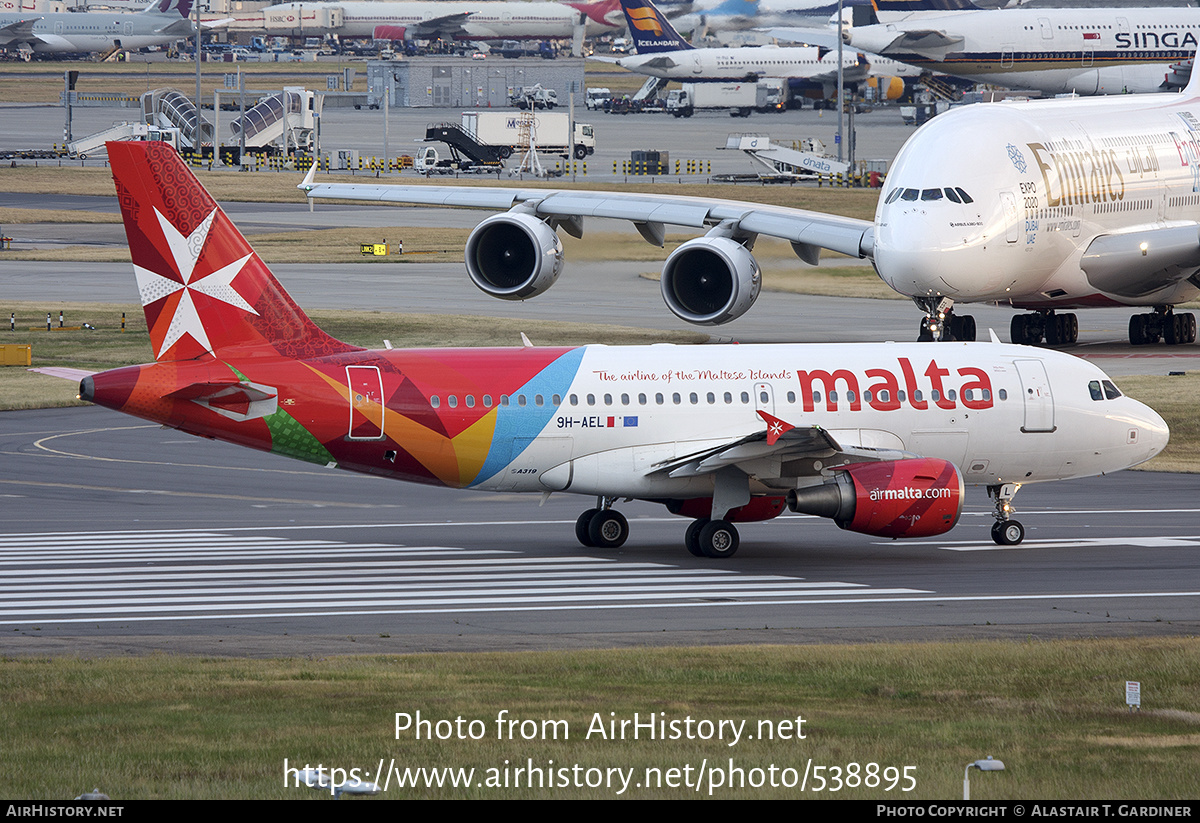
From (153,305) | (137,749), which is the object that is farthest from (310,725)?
(153,305)


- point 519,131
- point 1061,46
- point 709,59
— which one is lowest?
point 519,131

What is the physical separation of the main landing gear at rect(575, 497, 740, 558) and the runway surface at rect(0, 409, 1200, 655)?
0.30 meters

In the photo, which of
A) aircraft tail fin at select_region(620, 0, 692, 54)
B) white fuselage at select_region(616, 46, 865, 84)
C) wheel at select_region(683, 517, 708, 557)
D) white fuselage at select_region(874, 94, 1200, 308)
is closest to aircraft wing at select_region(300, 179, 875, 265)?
white fuselage at select_region(874, 94, 1200, 308)

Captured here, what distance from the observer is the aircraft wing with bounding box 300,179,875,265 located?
46688mm

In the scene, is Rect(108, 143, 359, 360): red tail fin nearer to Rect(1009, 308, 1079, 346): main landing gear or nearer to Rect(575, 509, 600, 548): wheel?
Rect(575, 509, 600, 548): wheel

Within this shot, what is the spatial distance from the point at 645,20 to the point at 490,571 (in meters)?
147

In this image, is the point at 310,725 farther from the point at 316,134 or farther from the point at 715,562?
the point at 316,134

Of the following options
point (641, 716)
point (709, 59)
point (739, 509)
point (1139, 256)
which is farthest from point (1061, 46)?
point (641, 716)

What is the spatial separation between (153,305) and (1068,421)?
16360 millimetres

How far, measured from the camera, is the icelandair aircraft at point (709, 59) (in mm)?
164625

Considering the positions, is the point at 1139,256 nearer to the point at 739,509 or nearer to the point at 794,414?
the point at 794,414

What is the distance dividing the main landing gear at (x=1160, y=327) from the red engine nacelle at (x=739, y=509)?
27075 mm

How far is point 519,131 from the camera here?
4820 inches

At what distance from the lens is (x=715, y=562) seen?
28.2m
